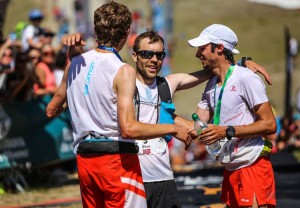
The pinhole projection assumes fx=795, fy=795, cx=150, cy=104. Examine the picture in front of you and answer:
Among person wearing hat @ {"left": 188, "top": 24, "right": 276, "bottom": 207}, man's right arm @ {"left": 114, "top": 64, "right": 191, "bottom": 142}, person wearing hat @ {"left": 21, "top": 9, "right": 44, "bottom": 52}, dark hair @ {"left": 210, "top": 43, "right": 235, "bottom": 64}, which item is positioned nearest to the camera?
man's right arm @ {"left": 114, "top": 64, "right": 191, "bottom": 142}

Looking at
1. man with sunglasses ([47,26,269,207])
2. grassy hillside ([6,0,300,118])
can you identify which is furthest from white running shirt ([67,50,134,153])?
grassy hillside ([6,0,300,118])

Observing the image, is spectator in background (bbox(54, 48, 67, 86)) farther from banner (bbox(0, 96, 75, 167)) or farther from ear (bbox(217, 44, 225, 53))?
ear (bbox(217, 44, 225, 53))

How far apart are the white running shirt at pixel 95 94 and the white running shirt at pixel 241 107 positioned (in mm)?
1173

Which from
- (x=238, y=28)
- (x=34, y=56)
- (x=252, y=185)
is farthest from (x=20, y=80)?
(x=238, y=28)

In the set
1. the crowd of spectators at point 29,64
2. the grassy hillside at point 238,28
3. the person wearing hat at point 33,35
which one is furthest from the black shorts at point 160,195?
the grassy hillside at point 238,28

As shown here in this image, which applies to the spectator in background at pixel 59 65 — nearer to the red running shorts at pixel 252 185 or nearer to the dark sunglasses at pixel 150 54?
the dark sunglasses at pixel 150 54

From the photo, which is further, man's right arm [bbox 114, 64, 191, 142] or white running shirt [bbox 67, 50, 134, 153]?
white running shirt [bbox 67, 50, 134, 153]

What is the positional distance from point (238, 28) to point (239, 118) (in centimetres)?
5037

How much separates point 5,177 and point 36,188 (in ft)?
1.81

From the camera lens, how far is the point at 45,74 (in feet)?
39.3

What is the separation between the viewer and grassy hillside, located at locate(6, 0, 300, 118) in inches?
1460

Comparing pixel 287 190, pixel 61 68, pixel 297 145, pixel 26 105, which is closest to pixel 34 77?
Result: pixel 26 105

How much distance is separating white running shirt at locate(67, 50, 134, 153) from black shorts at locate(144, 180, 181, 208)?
0.85 metres

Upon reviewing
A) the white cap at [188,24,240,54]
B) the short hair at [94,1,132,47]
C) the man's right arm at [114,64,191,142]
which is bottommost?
the man's right arm at [114,64,191,142]
